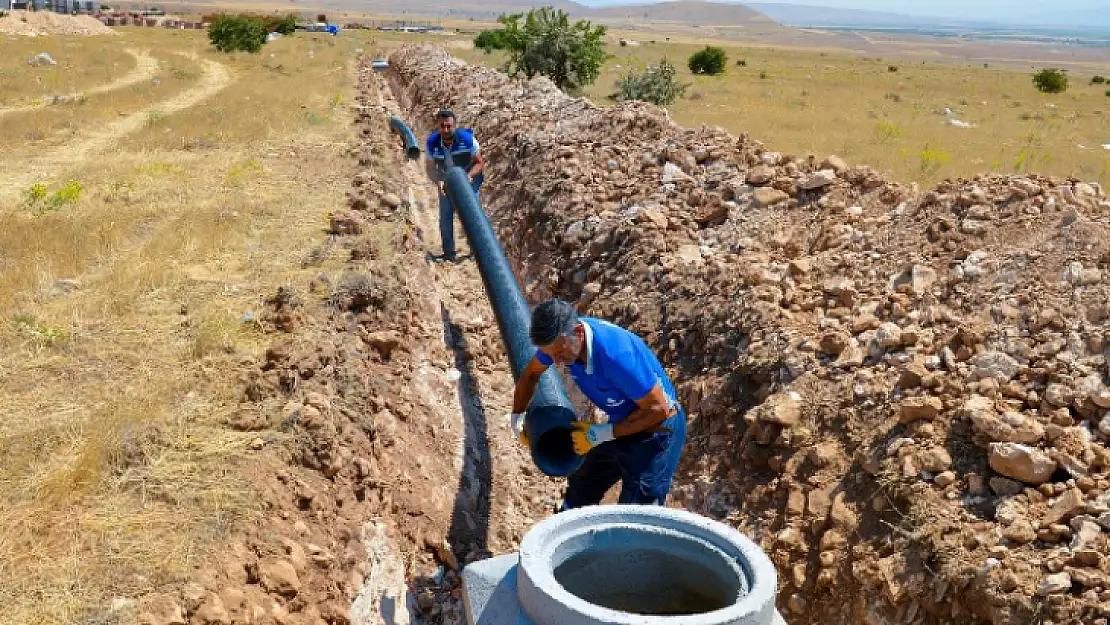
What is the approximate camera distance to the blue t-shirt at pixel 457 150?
10617 millimetres

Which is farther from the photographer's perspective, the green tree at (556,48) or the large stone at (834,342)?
the green tree at (556,48)

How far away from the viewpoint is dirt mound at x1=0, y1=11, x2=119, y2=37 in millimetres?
43781

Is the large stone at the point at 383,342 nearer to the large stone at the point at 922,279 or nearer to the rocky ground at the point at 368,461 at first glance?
the rocky ground at the point at 368,461

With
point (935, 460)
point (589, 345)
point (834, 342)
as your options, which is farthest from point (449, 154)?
point (935, 460)

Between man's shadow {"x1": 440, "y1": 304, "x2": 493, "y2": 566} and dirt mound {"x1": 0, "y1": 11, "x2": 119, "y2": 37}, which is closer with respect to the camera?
man's shadow {"x1": 440, "y1": 304, "x2": 493, "y2": 566}

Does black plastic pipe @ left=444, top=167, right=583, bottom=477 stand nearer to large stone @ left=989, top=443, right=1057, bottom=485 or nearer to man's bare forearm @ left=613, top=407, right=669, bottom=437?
man's bare forearm @ left=613, top=407, right=669, bottom=437

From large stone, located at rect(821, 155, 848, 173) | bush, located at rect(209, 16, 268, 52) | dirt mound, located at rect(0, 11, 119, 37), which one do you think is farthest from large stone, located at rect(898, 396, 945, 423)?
dirt mound, located at rect(0, 11, 119, 37)

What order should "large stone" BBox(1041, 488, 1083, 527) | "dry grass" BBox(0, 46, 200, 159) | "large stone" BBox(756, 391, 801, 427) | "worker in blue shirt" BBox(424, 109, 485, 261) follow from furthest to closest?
"dry grass" BBox(0, 46, 200, 159) < "worker in blue shirt" BBox(424, 109, 485, 261) < "large stone" BBox(756, 391, 801, 427) < "large stone" BBox(1041, 488, 1083, 527)

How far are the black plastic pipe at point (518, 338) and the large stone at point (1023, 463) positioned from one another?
2.46 meters

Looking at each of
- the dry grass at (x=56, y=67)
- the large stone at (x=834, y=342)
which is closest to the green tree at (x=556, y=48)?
the dry grass at (x=56, y=67)

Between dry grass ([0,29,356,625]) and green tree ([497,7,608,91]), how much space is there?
13509 millimetres

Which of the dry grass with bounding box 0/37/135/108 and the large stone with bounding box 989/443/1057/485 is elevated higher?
the dry grass with bounding box 0/37/135/108

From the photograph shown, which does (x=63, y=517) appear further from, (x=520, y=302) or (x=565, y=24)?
(x=565, y=24)

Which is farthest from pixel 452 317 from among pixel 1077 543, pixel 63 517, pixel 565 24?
pixel 565 24
